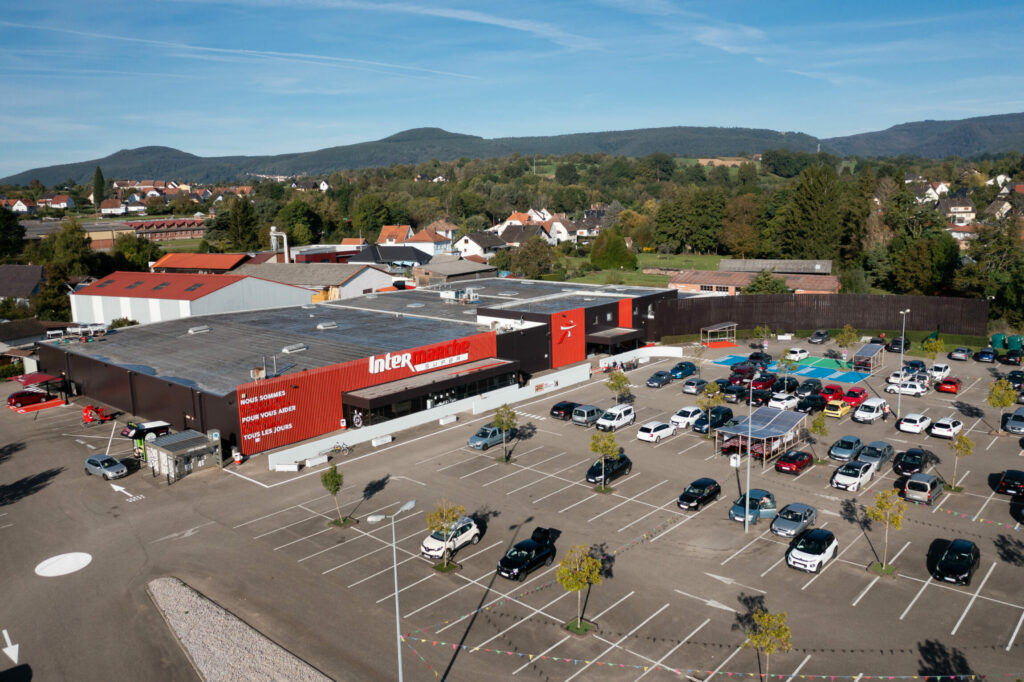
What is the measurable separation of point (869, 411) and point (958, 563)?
19.3 m

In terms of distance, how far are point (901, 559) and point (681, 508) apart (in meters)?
8.44

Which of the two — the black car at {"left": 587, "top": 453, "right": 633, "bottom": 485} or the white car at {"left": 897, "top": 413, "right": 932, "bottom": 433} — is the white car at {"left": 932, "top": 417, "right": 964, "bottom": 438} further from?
the black car at {"left": 587, "top": 453, "right": 633, "bottom": 485}

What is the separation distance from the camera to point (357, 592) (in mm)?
23859

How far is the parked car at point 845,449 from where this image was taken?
35594 millimetres

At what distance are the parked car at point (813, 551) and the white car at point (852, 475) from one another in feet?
22.0

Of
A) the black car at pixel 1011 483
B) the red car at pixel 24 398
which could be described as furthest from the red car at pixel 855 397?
the red car at pixel 24 398

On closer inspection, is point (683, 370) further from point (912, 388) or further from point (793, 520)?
point (793, 520)

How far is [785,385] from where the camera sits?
1901 inches

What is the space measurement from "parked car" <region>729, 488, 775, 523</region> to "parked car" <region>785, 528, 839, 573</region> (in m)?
2.80

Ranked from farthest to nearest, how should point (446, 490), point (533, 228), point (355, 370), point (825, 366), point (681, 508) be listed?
point (533, 228) → point (825, 366) → point (355, 370) → point (446, 490) → point (681, 508)

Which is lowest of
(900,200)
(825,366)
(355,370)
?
(825,366)

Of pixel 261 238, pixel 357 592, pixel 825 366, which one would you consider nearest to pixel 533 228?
pixel 261 238

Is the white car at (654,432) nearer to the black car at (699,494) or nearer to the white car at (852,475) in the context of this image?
the black car at (699,494)

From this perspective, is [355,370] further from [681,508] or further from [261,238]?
[261,238]
